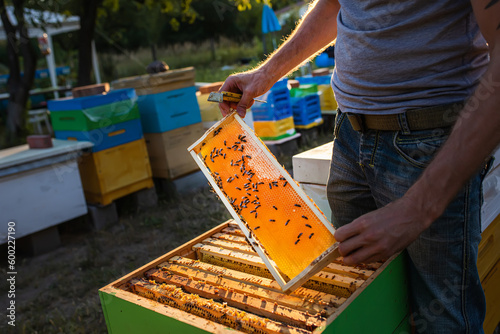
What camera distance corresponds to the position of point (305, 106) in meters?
6.03

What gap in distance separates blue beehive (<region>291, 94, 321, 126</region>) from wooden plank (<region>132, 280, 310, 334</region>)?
492 centimetres

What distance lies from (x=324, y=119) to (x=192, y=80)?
9.36 ft

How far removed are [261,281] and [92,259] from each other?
276 centimetres

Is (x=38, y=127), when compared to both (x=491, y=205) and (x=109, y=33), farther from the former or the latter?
(x=109, y=33)

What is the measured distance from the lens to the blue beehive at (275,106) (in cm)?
537

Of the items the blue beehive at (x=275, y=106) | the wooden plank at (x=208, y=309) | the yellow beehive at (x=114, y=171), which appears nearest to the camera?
the wooden plank at (x=208, y=309)

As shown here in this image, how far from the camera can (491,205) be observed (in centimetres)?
174

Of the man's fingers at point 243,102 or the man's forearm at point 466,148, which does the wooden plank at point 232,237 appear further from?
the man's forearm at point 466,148

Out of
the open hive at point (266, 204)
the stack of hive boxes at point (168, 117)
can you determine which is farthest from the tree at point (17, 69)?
the open hive at point (266, 204)

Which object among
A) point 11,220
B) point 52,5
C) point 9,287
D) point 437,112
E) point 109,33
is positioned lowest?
point 9,287

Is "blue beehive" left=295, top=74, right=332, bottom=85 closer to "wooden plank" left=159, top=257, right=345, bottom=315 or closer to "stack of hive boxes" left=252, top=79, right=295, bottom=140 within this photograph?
"stack of hive boxes" left=252, top=79, right=295, bottom=140

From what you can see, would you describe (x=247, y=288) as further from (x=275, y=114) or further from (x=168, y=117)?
(x=275, y=114)

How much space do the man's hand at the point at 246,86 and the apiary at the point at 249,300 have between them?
1.72ft

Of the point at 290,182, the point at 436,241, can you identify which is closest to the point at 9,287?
the point at 290,182
